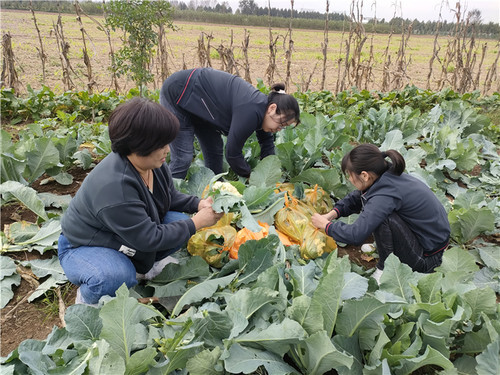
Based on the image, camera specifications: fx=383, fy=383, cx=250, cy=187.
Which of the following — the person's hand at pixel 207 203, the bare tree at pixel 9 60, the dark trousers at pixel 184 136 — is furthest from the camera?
the bare tree at pixel 9 60

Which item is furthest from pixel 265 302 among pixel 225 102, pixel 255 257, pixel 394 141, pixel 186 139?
pixel 394 141

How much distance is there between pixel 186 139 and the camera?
3.33 m

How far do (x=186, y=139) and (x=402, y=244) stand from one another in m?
1.92

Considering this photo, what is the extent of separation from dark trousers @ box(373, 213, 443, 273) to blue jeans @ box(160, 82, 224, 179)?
169 cm

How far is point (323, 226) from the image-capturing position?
102 inches

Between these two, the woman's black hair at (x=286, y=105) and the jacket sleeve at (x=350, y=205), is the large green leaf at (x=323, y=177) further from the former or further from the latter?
the woman's black hair at (x=286, y=105)

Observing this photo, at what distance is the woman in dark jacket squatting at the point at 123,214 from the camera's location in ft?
6.01

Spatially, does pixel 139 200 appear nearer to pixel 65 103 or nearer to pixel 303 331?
pixel 303 331

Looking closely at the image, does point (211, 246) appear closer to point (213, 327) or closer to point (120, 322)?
point (213, 327)

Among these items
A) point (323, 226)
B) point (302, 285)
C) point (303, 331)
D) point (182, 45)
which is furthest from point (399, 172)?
point (182, 45)

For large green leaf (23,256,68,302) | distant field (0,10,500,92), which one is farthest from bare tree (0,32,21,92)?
large green leaf (23,256,68,302)

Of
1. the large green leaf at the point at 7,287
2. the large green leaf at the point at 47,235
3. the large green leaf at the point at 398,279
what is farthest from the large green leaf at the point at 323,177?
the large green leaf at the point at 7,287

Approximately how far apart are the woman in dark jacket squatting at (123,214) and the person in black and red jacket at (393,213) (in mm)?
944

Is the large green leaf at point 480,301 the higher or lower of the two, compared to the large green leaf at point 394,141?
lower
